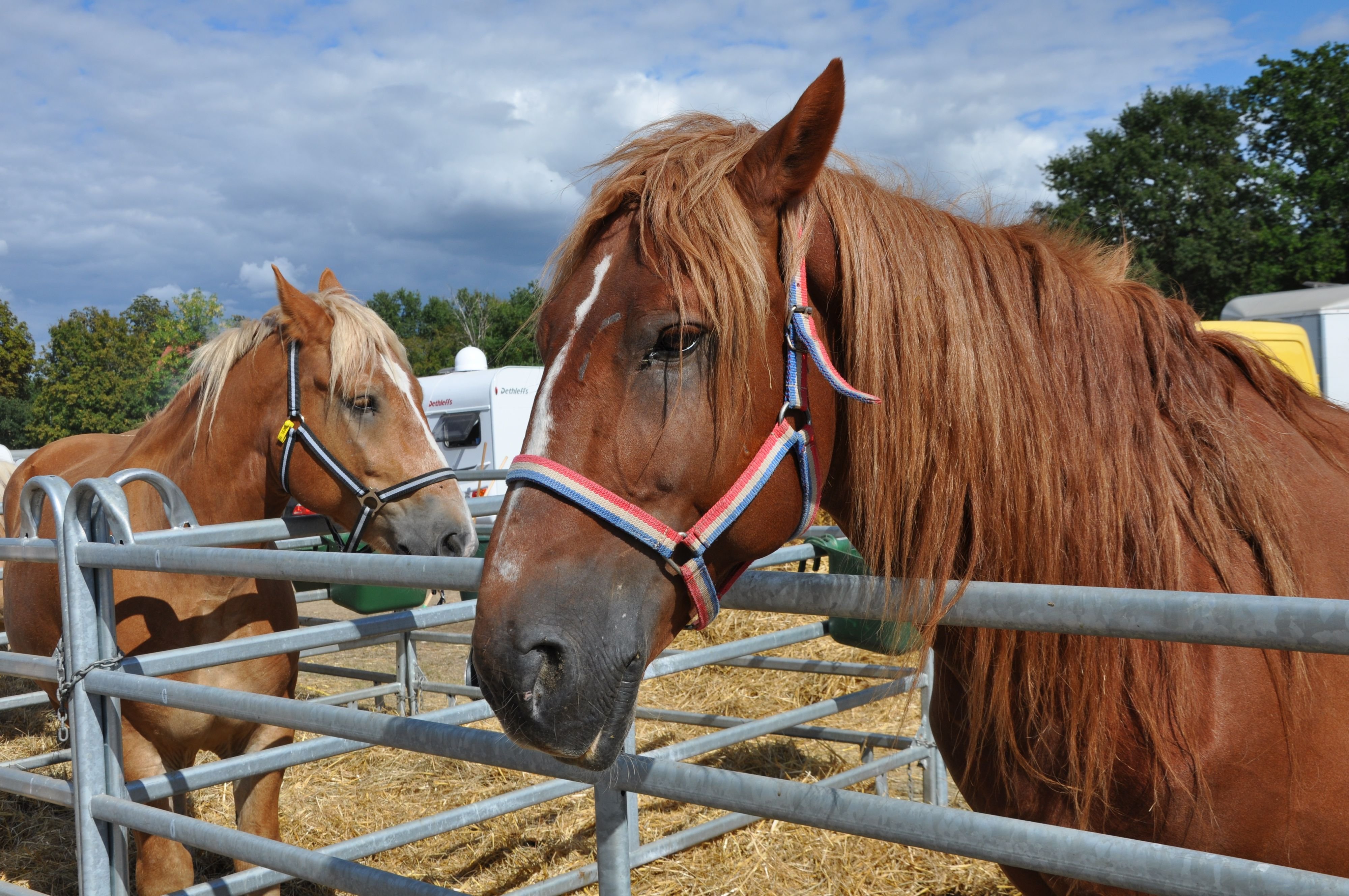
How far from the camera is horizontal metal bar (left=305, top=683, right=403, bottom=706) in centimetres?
503

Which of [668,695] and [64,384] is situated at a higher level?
[64,384]

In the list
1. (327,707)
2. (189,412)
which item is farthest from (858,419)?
(189,412)

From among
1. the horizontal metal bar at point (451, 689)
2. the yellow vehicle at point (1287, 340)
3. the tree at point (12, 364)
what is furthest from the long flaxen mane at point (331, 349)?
the tree at point (12, 364)

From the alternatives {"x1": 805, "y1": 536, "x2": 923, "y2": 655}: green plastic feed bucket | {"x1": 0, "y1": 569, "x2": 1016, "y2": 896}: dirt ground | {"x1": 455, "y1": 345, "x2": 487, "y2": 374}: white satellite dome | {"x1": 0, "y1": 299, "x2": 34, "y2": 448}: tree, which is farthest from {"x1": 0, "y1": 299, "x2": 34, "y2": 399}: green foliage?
{"x1": 805, "y1": 536, "x2": 923, "y2": 655}: green plastic feed bucket

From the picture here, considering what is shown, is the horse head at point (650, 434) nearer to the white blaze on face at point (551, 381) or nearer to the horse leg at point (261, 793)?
the white blaze on face at point (551, 381)

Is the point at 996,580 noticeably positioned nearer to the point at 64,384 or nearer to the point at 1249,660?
the point at 1249,660

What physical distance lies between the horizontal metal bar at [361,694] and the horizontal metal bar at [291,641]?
321 centimetres

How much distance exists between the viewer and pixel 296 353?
293 centimetres

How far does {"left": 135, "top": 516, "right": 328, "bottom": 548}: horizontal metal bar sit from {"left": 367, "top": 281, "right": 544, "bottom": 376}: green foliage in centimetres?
82

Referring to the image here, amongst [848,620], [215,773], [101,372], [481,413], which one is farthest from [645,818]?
[101,372]

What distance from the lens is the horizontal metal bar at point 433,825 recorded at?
6.39ft

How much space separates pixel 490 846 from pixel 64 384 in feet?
126

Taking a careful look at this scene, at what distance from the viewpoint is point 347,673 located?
5391 millimetres

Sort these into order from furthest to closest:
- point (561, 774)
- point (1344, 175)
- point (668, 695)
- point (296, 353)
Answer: point (1344, 175) < point (668, 695) < point (296, 353) < point (561, 774)
